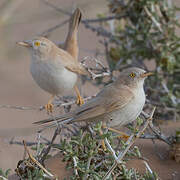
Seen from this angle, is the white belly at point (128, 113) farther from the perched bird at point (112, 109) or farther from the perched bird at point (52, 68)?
the perched bird at point (52, 68)

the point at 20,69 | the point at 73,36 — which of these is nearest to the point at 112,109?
the point at 73,36

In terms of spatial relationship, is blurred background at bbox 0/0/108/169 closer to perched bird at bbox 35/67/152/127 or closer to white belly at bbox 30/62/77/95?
white belly at bbox 30/62/77/95

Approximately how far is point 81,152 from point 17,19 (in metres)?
5.60

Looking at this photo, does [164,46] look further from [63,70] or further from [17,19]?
[17,19]

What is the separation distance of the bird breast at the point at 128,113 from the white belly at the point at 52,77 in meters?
0.81

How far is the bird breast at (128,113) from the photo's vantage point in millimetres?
3016

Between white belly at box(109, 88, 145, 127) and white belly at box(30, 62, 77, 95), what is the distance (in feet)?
2.67

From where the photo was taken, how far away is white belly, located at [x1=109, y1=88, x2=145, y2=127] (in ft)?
9.89

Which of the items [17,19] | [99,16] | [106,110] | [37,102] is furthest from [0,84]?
[106,110]

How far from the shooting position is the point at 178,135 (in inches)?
130

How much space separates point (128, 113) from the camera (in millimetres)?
3020

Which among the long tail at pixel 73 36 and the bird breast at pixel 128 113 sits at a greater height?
the long tail at pixel 73 36

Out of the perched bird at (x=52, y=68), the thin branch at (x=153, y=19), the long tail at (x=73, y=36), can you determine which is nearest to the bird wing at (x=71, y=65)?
the perched bird at (x=52, y=68)

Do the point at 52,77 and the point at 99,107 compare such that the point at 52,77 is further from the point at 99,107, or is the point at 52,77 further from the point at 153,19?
the point at 153,19
